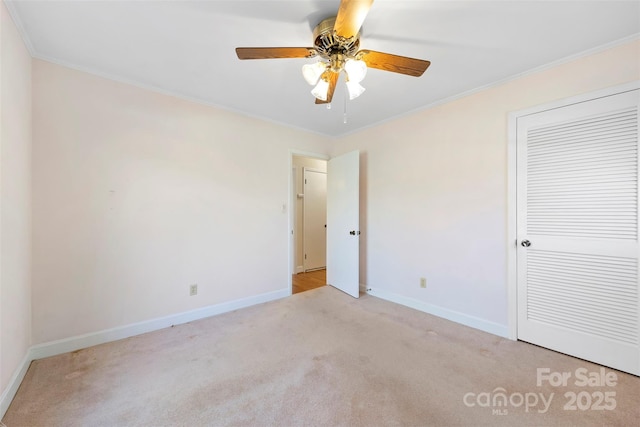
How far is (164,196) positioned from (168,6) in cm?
159

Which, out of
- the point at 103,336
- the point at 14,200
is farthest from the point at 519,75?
the point at 103,336

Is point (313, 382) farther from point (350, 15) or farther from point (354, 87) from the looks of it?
point (350, 15)

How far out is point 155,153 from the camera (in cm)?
238

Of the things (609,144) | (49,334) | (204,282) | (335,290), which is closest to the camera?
(609,144)

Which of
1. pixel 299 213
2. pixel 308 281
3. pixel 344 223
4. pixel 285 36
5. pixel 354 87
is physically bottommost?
pixel 308 281

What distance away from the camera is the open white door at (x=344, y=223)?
10.8 feet

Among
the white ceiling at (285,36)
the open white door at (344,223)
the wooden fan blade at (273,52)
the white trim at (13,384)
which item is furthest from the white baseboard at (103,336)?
the wooden fan blade at (273,52)

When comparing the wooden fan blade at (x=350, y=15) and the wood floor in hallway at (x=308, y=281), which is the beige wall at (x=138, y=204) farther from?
the wooden fan blade at (x=350, y=15)

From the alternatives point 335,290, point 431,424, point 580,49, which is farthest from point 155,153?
point 580,49

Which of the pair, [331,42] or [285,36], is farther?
[285,36]

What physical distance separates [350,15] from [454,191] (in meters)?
2.05

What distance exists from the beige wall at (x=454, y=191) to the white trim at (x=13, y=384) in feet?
10.5

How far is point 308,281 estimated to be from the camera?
4.11m

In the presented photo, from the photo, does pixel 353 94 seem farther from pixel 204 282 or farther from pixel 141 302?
pixel 141 302
